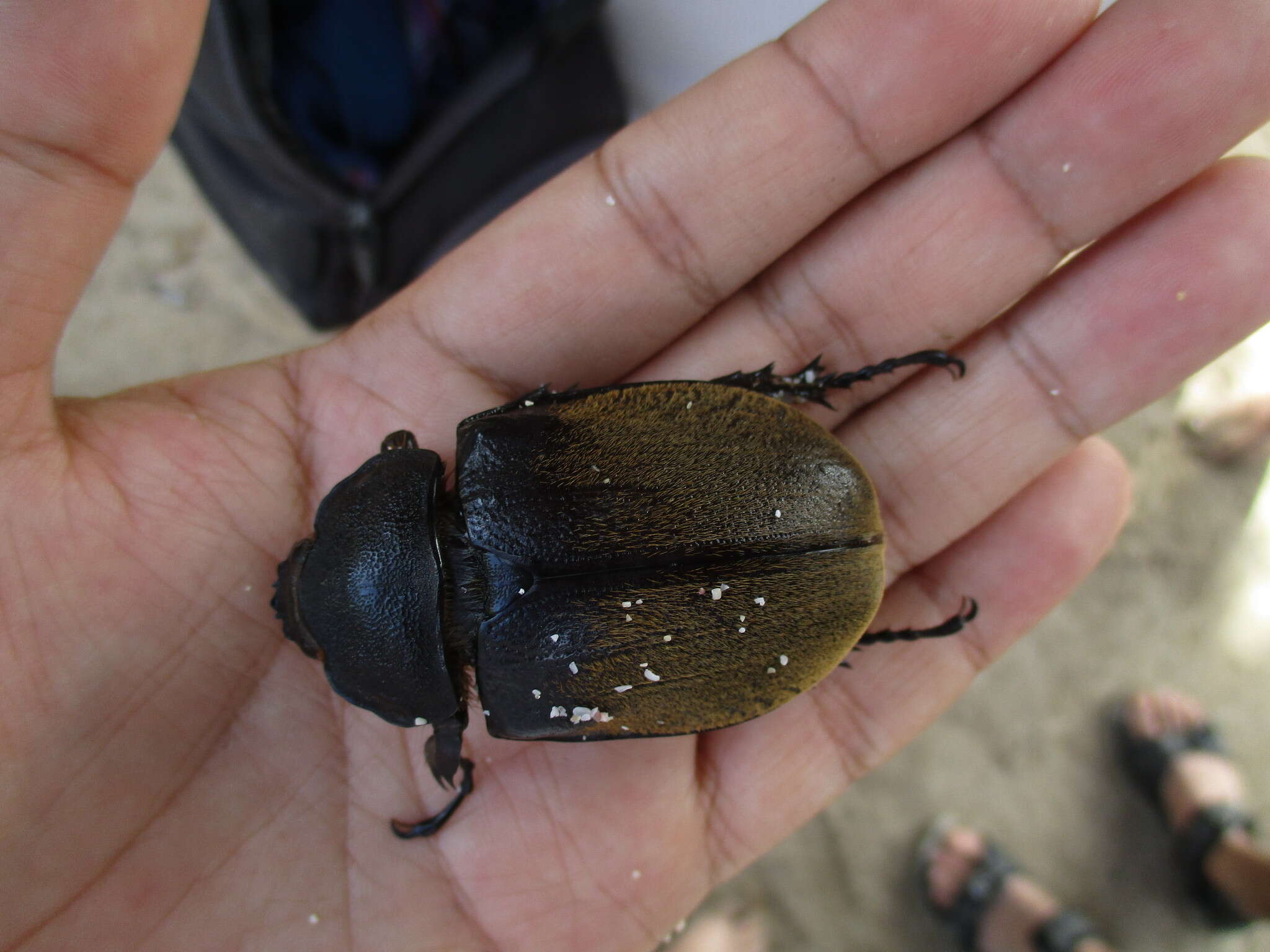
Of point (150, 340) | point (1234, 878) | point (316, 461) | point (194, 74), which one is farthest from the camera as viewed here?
point (150, 340)

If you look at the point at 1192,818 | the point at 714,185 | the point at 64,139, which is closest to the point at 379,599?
the point at 64,139

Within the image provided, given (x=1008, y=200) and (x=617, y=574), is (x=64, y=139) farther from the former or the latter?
(x=1008, y=200)

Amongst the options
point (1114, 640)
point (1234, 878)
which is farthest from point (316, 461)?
point (1234, 878)

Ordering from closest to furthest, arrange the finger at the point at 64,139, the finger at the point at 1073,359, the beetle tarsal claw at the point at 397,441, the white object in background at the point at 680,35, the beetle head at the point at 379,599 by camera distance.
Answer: the finger at the point at 64,139 → the beetle head at the point at 379,599 → the finger at the point at 1073,359 → the beetle tarsal claw at the point at 397,441 → the white object in background at the point at 680,35

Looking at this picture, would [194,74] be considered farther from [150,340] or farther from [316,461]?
[316,461]

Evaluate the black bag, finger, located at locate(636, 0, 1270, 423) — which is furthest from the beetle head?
the black bag

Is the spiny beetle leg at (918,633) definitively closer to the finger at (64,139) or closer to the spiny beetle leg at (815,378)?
the spiny beetle leg at (815,378)

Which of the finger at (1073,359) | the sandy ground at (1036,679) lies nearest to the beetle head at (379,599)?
the finger at (1073,359)
